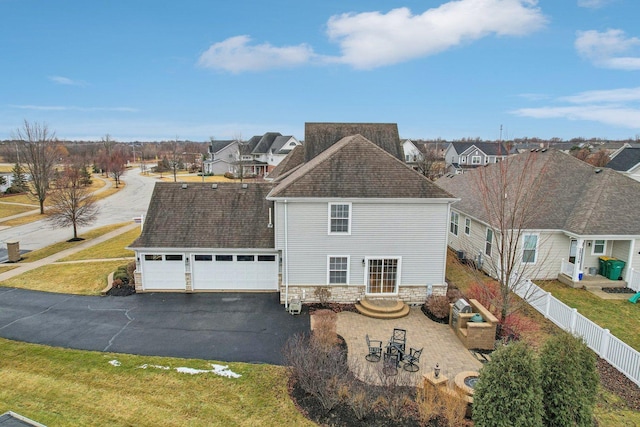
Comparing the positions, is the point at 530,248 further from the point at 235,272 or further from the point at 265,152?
the point at 265,152

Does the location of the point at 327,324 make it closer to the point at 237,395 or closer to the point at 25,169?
the point at 237,395

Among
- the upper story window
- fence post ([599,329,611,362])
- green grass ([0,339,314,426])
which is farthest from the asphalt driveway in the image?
fence post ([599,329,611,362])

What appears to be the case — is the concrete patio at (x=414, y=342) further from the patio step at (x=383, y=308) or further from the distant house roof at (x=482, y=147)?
the distant house roof at (x=482, y=147)

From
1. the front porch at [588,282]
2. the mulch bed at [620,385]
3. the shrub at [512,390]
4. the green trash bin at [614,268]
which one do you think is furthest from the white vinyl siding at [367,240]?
the green trash bin at [614,268]

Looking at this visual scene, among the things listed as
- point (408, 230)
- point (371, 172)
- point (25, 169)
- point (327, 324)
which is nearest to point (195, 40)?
point (371, 172)

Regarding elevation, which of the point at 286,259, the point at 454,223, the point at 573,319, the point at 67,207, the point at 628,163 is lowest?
the point at 573,319

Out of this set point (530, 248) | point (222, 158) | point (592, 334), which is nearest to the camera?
point (592, 334)

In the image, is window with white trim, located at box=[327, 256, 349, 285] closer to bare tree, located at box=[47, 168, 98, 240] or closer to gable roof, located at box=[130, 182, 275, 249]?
gable roof, located at box=[130, 182, 275, 249]

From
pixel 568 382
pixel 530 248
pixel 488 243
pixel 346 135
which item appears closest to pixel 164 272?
pixel 346 135
